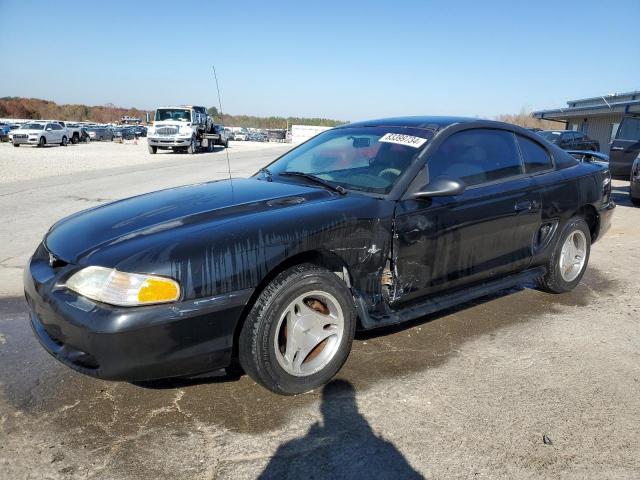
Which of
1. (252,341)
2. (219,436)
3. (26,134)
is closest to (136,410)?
(219,436)

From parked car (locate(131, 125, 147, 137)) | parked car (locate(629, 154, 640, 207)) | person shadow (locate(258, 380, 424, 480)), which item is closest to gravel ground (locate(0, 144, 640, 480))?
person shadow (locate(258, 380, 424, 480))

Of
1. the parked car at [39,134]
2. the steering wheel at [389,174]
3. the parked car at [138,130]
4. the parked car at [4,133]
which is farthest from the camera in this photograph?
the parked car at [138,130]

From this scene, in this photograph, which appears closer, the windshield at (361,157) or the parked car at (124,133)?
the windshield at (361,157)

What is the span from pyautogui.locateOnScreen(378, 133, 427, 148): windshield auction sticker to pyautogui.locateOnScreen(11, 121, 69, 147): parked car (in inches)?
1233

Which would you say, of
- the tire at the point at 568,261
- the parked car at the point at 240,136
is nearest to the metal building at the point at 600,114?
the tire at the point at 568,261

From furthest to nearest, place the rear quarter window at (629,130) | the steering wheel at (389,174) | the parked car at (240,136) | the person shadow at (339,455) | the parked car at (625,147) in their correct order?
the parked car at (240,136)
the rear quarter window at (629,130)
the parked car at (625,147)
the steering wheel at (389,174)
the person shadow at (339,455)

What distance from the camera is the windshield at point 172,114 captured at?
88.0 feet

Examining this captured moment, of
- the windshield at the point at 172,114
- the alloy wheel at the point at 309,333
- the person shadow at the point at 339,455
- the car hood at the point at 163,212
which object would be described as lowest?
the person shadow at the point at 339,455

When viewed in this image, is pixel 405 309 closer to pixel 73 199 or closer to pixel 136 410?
pixel 136 410

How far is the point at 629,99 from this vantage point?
25.2 metres

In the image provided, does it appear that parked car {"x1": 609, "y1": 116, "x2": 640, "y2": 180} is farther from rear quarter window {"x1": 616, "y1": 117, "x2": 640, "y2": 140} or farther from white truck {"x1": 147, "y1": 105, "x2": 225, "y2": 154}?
white truck {"x1": 147, "y1": 105, "x2": 225, "y2": 154}

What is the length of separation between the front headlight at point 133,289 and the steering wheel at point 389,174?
1.55 meters

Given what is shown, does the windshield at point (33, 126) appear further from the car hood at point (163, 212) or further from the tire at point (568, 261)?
the tire at point (568, 261)

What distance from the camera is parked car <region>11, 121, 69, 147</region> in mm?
29453
